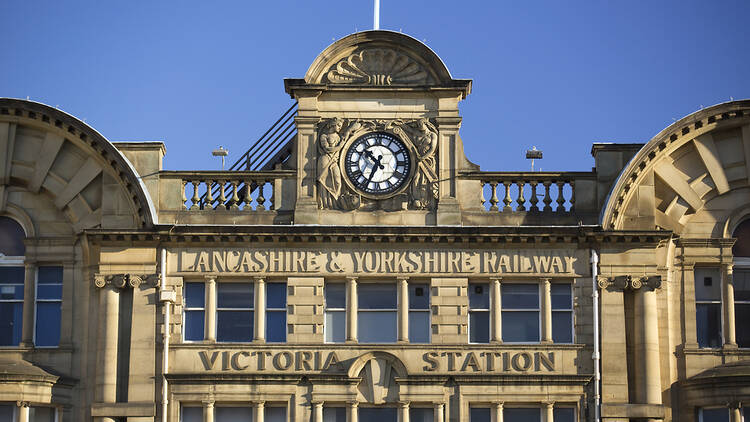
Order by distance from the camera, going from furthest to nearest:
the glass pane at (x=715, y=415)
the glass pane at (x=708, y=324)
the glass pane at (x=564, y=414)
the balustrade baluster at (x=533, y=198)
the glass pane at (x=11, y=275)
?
the glass pane at (x=11, y=275)
the balustrade baluster at (x=533, y=198)
the glass pane at (x=708, y=324)
the glass pane at (x=564, y=414)
the glass pane at (x=715, y=415)

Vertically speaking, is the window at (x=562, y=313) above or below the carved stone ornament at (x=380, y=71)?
below

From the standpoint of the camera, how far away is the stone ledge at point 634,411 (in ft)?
155

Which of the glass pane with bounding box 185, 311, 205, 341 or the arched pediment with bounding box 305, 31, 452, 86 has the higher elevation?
the arched pediment with bounding box 305, 31, 452, 86

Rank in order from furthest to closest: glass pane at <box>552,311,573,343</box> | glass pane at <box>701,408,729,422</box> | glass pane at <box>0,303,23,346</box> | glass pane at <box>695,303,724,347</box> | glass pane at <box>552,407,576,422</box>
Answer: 1. glass pane at <box>0,303,23,346</box>
2. glass pane at <box>695,303,724,347</box>
3. glass pane at <box>552,311,573,343</box>
4. glass pane at <box>552,407,576,422</box>
5. glass pane at <box>701,408,729,422</box>

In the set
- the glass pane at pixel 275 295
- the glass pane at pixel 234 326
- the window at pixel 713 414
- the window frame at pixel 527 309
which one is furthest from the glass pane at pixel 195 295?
the window at pixel 713 414

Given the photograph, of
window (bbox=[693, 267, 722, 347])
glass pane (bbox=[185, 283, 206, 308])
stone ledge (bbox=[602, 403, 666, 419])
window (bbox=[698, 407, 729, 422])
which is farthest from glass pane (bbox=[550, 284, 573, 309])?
glass pane (bbox=[185, 283, 206, 308])

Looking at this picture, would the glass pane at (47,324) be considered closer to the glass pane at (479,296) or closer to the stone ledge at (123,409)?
the stone ledge at (123,409)

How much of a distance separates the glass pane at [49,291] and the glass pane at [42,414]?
3.22 metres

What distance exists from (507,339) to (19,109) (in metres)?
15.1

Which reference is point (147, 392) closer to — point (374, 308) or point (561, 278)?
point (374, 308)

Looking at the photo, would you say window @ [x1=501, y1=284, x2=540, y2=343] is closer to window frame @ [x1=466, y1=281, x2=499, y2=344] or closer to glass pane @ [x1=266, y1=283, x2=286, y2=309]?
window frame @ [x1=466, y1=281, x2=499, y2=344]

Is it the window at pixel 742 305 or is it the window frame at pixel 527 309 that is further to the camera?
the window at pixel 742 305

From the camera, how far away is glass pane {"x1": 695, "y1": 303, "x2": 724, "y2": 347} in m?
48.7

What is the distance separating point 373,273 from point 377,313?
114cm
